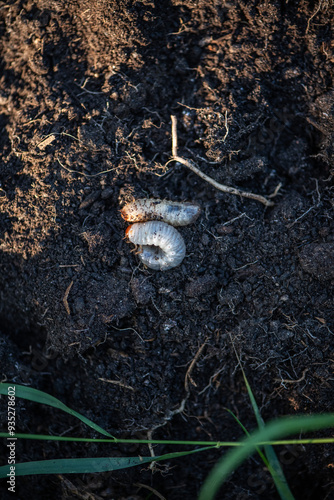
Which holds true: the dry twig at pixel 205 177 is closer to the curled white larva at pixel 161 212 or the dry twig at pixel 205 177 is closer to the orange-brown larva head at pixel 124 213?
the curled white larva at pixel 161 212

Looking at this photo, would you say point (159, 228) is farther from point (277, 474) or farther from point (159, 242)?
point (277, 474)

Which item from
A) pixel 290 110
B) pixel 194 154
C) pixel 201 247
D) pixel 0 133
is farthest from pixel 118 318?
pixel 290 110

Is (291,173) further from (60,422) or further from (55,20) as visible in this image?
(60,422)

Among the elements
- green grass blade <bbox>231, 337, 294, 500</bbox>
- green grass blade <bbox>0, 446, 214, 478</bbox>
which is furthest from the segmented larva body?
green grass blade <bbox>0, 446, 214, 478</bbox>

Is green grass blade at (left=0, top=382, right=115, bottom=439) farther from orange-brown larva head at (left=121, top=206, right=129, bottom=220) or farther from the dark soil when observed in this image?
orange-brown larva head at (left=121, top=206, right=129, bottom=220)

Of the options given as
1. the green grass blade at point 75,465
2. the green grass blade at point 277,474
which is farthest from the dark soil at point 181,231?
the green grass blade at point 277,474
